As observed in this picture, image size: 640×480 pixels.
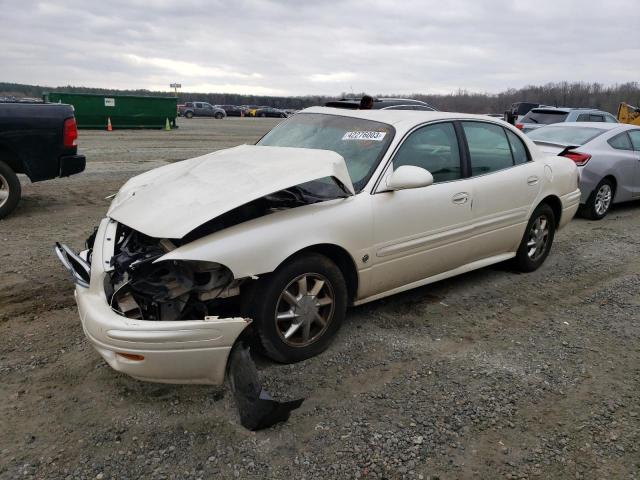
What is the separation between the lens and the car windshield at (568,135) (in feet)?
26.7

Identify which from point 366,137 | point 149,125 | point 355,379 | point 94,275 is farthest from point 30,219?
point 149,125

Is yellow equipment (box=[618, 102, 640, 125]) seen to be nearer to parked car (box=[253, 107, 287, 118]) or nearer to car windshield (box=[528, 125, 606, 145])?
car windshield (box=[528, 125, 606, 145])

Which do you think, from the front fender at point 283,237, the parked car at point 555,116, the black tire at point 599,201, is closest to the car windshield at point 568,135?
the black tire at point 599,201

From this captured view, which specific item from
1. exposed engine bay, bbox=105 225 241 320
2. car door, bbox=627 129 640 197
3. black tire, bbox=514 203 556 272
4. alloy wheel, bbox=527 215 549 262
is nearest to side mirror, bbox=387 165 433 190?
exposed engine bay, bbox=105 225 241 320

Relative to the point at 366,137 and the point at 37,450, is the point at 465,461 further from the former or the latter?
the point at 366,137

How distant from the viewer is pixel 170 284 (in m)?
2.91

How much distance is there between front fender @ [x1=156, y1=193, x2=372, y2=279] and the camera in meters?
2.87

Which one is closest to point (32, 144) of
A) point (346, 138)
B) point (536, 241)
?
point (346, 138)

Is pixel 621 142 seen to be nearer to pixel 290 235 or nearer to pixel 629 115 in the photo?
pixel 290 235

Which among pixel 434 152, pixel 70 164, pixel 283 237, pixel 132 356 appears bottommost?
pixel 132 356

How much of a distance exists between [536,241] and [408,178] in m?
2.38

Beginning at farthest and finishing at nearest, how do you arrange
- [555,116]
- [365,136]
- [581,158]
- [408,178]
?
[555,116] → [581,158] → [365,136] → [408,178]

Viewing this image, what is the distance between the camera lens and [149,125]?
2652cm

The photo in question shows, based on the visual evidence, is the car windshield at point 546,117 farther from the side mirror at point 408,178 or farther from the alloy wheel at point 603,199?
the side mirror at point 408,178
